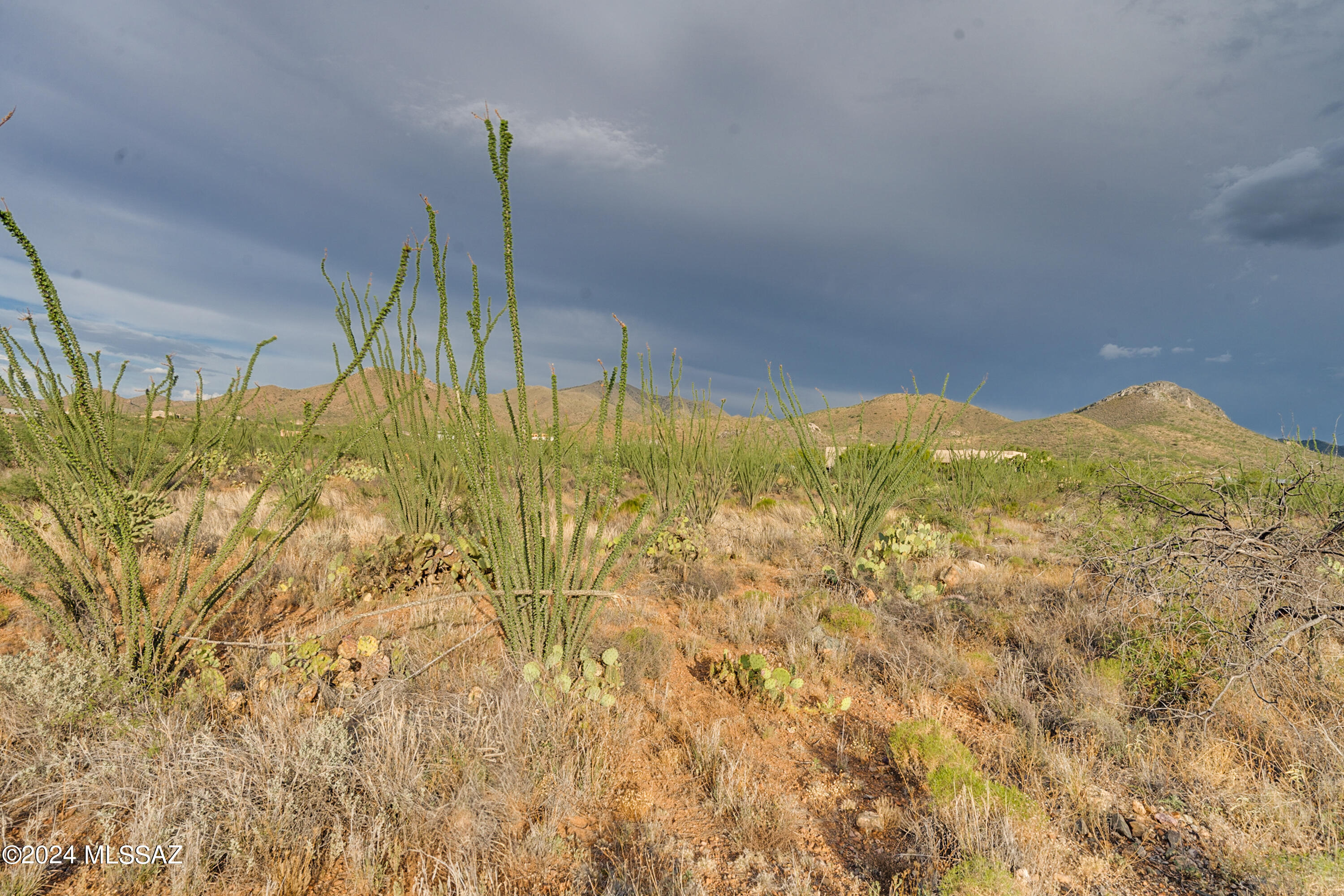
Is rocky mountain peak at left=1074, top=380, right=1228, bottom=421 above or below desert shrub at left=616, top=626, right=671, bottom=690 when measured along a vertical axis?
above

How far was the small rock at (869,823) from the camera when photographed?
200 cm

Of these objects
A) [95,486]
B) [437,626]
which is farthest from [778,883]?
[95,486]

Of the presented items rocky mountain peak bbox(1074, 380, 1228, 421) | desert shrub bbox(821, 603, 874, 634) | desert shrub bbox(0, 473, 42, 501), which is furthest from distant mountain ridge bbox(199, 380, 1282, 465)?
desert shrub bbox(0, 473, 42, 501)

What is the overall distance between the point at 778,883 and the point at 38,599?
11.2ft

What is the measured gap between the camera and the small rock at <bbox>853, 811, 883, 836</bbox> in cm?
200

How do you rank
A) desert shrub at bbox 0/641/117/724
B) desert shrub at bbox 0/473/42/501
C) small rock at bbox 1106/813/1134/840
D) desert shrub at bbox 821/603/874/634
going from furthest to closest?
1. desert shrub at bbox 0/473/42/501
2. desert shrub at bbox 821/603/874/634
3. desert shrub at bbox 0/641/117/724
4. small rock at bbox 1106/813/1134/840

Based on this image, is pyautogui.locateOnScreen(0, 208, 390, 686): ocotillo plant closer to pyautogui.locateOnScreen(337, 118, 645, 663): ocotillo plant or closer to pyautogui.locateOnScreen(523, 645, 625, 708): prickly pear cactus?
pyautogui.locateOnScreen(337, 118, 645, 663): ocotillo plant

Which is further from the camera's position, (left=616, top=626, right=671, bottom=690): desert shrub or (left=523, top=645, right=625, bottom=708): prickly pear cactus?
(left=616, top=626, right=671, bottom=690): desert shrub

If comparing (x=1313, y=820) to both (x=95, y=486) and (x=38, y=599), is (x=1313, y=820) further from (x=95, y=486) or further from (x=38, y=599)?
(x=38, y=599)

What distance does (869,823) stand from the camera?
2023mm

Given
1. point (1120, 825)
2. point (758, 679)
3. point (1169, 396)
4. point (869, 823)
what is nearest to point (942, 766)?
Answer: point (869, 823)

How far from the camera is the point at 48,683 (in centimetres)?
212

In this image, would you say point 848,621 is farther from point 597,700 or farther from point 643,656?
point 597,700

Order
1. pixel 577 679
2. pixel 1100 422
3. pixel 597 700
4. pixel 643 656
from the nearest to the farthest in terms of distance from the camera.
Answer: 1. pixel 597 700
2. pixel 577 679
3. pixel 643 656
4. pixel 1100 422
